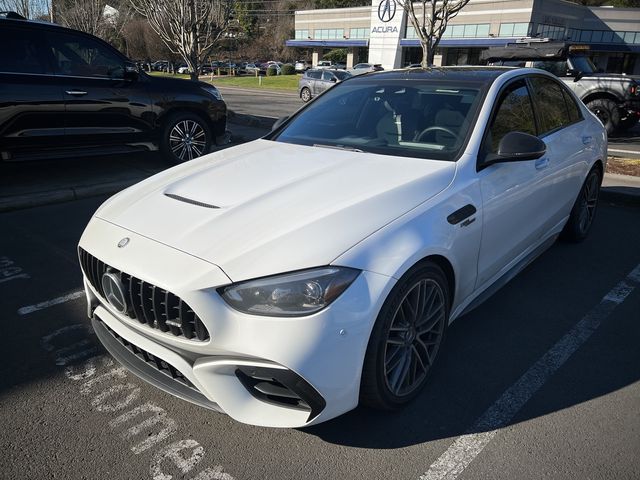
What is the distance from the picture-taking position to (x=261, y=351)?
1.99 m

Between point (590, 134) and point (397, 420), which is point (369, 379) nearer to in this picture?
point (397, 420)

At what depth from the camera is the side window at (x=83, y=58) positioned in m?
6.11

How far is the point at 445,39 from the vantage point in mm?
52781

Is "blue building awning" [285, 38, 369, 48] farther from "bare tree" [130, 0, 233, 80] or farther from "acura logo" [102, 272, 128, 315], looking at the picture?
"acura logo" [102, 272, 128, 315]

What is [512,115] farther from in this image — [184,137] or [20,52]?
[20,52]

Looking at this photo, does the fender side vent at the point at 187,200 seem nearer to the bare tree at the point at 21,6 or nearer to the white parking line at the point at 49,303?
the white parking line at the point at 49,303

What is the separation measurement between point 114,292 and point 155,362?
376mm

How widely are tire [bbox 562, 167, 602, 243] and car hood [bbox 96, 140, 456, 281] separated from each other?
98.0 inches

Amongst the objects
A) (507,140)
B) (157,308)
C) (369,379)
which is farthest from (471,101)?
(157,308)

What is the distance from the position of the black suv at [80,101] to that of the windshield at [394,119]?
356 centimetres

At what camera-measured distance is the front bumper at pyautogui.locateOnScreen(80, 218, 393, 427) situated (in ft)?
6.54

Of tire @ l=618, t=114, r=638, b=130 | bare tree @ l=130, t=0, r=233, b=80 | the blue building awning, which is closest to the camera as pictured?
bare tree @ l=130, t=0, r=233, b=80

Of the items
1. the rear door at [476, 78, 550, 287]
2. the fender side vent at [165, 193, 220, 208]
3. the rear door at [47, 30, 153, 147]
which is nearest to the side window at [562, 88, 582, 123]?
the rear door at [476, 78, 550, 287]

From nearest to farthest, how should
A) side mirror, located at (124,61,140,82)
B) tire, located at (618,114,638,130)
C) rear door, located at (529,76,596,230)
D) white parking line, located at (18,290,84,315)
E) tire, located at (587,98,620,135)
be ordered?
white parking line, located at (18,290,84,315)
rear door, located at (529,76,596,230)
side mirror, located at (124,61,140,82)
tire, located at (618,114,638,130)
tire, located at (587,98,620,135)
